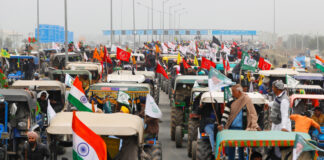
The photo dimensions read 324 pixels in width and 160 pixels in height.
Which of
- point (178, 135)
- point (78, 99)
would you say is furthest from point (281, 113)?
point (178, 135)

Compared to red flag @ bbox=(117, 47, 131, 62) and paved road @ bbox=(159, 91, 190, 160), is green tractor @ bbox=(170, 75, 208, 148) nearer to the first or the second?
paved road @ bbox=(159, 91, 190, 160)

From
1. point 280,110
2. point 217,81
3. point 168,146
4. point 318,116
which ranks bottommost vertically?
point 168,146

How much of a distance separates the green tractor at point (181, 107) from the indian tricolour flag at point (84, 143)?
33.6 feet

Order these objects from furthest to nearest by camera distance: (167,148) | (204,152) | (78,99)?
(167,148) → (78,99) → (204,152)

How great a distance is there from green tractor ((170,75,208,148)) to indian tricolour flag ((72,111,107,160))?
10251 mm

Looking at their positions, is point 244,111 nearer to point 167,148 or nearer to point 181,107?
point 167,148

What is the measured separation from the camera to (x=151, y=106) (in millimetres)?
13789

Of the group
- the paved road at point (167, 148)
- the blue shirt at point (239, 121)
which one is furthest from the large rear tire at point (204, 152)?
the paved road at point (167, 148)

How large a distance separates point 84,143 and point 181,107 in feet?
36.9

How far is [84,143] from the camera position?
8109mm

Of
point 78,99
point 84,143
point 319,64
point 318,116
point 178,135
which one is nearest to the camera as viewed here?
point 84,143

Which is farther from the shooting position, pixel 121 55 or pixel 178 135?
pixel 121 55

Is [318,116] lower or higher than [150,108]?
lower

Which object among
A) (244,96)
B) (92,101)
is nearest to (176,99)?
(92,101)
